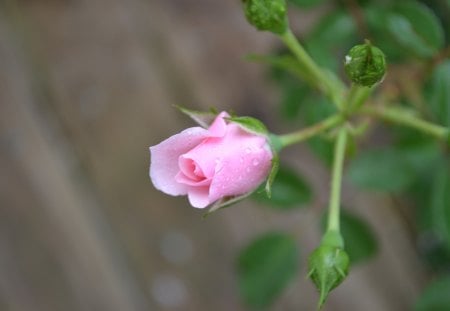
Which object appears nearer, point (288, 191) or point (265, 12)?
point (265, 12)

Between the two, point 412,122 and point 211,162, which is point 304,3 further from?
point 211,162

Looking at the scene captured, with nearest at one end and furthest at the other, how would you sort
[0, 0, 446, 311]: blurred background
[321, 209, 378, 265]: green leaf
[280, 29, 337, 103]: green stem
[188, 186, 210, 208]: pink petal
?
[188, 186, 210, 208]: pink petal < [280, 29, 337, 103]: green stem < [321, 209, 378, 265]: green leaf < [0, 0, 446, 311]: blurred background

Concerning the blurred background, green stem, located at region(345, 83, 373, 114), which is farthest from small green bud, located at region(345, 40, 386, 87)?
the blurred background

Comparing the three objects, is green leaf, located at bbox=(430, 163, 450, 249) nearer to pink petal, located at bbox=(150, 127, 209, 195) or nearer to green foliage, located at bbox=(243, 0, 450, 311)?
green foliage, located at bbox=(243, 0, 450, 311)

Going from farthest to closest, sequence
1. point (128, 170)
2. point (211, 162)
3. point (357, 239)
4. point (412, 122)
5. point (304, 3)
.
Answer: point (128, 170) < point (357, 239) < point (304, 3) < point (412, 122) < point (211, 162)

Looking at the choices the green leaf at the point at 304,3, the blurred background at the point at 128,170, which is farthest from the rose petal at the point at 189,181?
the blurred background at the point at 128,170

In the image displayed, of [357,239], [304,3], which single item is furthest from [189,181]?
[357,239]

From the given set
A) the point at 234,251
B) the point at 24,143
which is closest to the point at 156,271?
the point at 234,251
